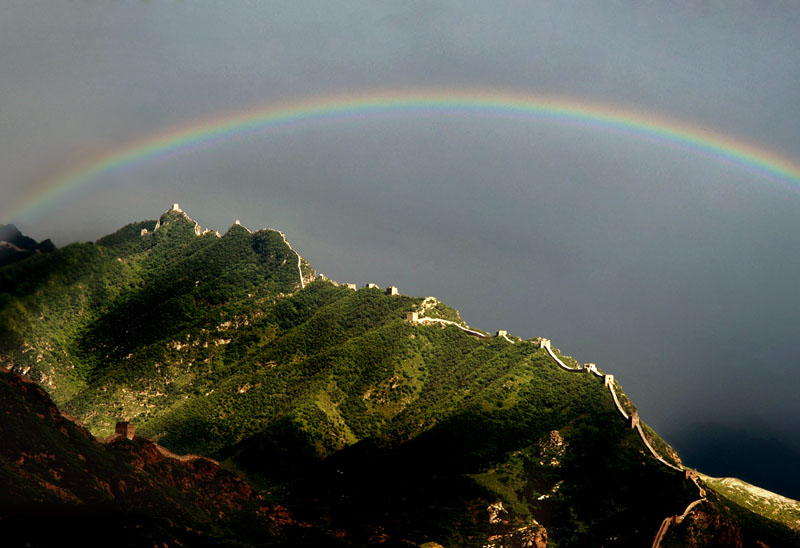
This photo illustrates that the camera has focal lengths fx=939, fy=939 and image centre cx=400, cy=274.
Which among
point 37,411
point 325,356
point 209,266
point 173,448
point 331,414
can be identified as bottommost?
point 37,411

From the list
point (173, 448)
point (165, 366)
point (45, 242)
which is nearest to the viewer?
point (173, 448)

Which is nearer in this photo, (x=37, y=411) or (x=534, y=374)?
(x=37, y=411)

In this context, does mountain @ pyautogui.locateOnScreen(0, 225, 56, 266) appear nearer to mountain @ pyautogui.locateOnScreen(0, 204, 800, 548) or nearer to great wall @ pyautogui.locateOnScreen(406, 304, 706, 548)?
mountain @ pyautogui.locateOnScreen(0, 204, 800, 548)

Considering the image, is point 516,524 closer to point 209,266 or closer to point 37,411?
point 37,411

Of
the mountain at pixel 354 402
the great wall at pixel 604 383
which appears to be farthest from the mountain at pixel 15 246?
the great wall at pixel 604 383

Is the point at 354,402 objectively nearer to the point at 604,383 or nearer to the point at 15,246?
the point at 604,383

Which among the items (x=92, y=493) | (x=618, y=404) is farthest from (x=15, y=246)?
(x=618, y=404)

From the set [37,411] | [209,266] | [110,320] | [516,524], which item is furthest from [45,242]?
[516,524]

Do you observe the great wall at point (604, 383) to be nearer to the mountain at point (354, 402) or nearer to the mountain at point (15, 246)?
the mountain at point (354, 402)
